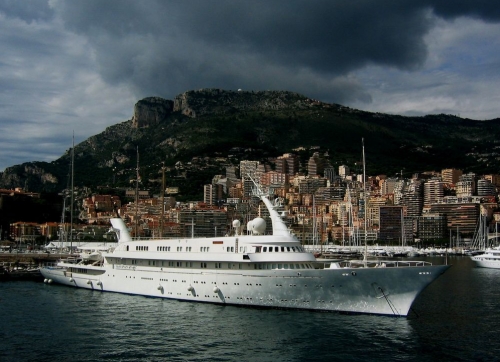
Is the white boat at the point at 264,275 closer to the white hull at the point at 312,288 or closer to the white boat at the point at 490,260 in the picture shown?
the white hull at the point at 312,288

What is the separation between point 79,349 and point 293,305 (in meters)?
12.8

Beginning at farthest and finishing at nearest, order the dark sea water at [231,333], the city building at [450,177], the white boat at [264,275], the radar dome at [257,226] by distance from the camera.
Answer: the city building at [450,177], the radar dome at [257,226], the white boat at [264,275], the dark sea water at [231,333]

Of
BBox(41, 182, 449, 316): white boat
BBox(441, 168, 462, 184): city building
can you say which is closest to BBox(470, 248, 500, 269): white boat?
BBox(41, 182, 449, 316): white boat

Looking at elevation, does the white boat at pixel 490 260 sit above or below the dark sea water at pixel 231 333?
above

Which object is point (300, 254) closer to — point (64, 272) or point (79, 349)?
point (79, 349)

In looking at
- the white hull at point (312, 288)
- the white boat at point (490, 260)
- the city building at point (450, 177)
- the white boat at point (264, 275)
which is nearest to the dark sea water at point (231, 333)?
the white hull at point (312, 288)

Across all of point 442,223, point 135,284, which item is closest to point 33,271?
point 135,284

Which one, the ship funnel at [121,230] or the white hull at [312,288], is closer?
the white hull at [312,288]

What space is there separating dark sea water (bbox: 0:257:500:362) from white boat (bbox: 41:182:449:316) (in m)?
0.83

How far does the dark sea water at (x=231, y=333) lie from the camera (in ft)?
77.9

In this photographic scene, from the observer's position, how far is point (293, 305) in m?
32.3

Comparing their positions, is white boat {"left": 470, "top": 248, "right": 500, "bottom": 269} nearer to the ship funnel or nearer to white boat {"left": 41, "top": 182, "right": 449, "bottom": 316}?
white boat {"left": 41, "top": 182, "right": 449, "bottom": 316}

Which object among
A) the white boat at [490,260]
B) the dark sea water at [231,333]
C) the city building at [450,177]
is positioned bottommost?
the dark sea water at [231,333]

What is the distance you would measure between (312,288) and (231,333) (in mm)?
6402
